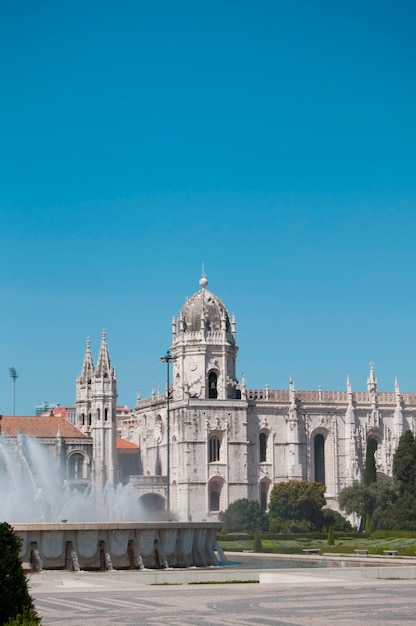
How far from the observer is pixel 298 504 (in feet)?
282

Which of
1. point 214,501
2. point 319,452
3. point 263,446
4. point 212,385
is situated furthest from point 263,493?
point 212,385

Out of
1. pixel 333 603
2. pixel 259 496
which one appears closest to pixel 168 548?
pixel 333 603

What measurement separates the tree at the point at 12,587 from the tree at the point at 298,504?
69.0 meters

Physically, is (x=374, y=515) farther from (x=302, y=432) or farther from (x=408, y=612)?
(x=408, y=612)

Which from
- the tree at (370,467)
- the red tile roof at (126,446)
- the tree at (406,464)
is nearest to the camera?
the tree at (406,464)

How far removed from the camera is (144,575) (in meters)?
31.8

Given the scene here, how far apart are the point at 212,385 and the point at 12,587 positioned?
7851cm

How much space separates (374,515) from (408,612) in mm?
60691

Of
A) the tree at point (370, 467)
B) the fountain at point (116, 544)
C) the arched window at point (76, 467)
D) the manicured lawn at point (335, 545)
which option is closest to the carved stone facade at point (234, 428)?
the arched window at point (76, 467)

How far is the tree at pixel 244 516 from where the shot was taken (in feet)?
281

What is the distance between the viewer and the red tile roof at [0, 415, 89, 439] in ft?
294

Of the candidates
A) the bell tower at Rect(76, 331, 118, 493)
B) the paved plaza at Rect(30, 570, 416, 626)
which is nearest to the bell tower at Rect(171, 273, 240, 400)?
the bell tower at Rect(76, 331, 118, 493)

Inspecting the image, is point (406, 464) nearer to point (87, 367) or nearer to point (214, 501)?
point (214, 501)

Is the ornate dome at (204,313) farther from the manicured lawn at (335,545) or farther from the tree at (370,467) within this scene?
the manicured lawn at (335,545)
